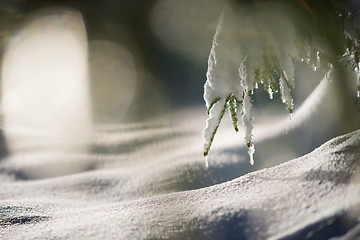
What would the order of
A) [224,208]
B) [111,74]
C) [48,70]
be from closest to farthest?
[224,208], [48,70], [111,74]

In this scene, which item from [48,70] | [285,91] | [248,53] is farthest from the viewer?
[48,70]

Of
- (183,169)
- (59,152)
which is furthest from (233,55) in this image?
(59,152)

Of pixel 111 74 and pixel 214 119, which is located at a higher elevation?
pixel 214 119

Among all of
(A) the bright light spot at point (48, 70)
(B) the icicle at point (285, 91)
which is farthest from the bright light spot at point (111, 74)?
(B) the icicle at point (285, 91)

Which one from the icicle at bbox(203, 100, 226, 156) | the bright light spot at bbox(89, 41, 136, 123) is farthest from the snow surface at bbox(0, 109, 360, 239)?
the bright light spot at bbox(89, 41, 136, 123)

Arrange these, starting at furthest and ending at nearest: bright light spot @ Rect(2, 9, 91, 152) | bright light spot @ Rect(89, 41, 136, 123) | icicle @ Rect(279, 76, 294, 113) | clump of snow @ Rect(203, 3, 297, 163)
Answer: bright light spot @ Rect(89, 41, 136, 123) < bright light spot @ Rect(2, 9, 91, 152) < icicle @ Rect(279, 76, 294, 113) < clump of snow @ Rect(203, 3, 297, 163)

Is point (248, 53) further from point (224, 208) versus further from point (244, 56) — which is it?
point (224, 208)

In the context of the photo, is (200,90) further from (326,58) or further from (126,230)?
(126,230)

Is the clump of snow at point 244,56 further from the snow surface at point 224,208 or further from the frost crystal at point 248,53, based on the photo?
the snow surface at point 224,208

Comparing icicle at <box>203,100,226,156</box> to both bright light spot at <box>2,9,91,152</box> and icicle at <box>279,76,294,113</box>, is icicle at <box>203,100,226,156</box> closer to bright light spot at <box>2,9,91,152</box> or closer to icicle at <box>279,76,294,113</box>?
icicle at <box>279,76,294,113</box>

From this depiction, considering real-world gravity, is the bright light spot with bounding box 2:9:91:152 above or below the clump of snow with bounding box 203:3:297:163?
below

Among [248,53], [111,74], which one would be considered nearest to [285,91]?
[248,53]
